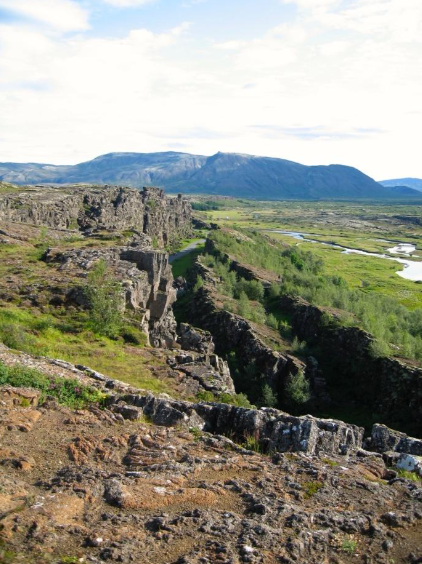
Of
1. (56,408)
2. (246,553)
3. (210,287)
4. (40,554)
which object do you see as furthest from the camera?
(210,287)

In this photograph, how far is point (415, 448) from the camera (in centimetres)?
2520

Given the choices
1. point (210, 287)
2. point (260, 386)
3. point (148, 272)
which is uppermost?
point (148, 272)

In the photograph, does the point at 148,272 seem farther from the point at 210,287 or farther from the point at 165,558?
the point at 165,558

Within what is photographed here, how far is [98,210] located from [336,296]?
62.0 m

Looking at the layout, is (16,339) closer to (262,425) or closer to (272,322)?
(262,425)

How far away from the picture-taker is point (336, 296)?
9575 centimetres

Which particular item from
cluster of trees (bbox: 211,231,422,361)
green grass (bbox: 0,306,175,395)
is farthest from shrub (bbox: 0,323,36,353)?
cluster of trees (bbox: 211,231,422,361)

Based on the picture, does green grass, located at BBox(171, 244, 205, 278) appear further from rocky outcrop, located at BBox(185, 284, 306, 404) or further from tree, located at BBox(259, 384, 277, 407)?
tree, located at BBox(259, 384, 277, 407)

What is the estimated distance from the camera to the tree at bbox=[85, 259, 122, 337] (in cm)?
3893

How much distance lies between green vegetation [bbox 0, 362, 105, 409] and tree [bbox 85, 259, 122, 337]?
15622 millimetres

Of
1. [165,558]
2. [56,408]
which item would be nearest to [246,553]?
[165,558]

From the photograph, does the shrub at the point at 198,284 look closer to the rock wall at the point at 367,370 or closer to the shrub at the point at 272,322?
the shrub at the point at 272,322

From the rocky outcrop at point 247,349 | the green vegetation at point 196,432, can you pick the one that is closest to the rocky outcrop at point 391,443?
the green vegetation at point 196,432

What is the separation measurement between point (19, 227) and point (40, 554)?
69701 mm
